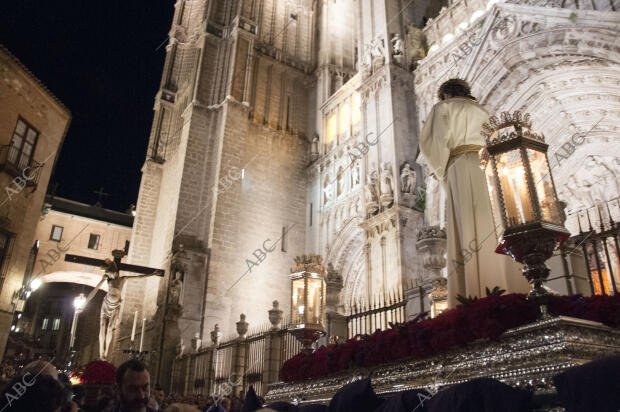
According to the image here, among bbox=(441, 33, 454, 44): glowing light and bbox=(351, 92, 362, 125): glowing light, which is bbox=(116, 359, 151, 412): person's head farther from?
bbox=(351, 92, 362, 125): glowing light

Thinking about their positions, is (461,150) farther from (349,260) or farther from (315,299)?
(349,260)

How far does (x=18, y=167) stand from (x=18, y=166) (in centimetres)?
9

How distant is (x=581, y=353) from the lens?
76.7 inches

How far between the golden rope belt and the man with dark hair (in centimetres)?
317

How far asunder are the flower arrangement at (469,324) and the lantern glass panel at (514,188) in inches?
24.0

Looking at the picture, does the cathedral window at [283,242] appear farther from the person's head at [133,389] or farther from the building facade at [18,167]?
the person's head at [133,389]

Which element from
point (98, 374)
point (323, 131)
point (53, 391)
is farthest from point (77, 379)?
point (323, 131)

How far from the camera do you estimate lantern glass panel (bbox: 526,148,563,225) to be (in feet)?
9.48

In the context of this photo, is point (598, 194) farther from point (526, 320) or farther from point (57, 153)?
point (57, 153)

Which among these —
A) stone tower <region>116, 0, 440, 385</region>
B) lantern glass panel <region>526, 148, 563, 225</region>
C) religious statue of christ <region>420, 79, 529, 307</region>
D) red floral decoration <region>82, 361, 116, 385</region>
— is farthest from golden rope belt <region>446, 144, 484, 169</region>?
stone tower <region>116, 0, 440, 385</region>

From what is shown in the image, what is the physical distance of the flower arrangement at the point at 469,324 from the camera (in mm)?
2252

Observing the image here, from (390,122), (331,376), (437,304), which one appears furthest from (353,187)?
(331,376)

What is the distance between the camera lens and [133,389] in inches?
115

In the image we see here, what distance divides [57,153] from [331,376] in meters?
17.1
